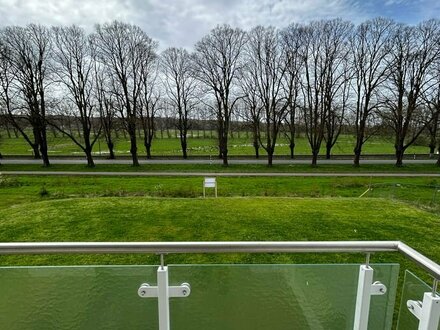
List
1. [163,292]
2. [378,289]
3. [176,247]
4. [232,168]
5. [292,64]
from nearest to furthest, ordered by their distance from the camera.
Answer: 1. [176,247]
2. [163,292]
3. [378,289]
4. [232,168]
5. [292,64]

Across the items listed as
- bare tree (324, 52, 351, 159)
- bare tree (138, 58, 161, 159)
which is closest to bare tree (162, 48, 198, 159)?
bare tree (138, 58, 161, 159)

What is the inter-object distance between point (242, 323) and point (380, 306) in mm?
908

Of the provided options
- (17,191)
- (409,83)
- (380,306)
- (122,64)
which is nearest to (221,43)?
(122,64)

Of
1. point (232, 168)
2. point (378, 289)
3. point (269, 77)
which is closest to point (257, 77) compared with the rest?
point (269, 77)

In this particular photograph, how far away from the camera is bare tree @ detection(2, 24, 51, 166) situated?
89.9 ft

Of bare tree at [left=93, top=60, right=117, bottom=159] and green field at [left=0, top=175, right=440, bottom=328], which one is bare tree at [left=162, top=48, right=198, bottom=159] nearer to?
bare tree at [left=93, top=60, right=117, bottom=159]

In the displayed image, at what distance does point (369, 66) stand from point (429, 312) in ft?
104

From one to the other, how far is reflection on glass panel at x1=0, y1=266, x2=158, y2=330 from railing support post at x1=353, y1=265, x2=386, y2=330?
1285 millimetres

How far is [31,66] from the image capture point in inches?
1104

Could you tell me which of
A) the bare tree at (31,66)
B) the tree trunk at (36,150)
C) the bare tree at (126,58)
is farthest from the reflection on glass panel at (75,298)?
the tree trunk at (36,150)

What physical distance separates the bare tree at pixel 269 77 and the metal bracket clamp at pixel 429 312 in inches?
1091

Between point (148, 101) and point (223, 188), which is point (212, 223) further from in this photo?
point (148, 101)

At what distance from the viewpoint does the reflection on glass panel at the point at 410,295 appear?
5.51 ft

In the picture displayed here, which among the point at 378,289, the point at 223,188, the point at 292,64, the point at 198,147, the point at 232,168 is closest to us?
the point at 378,289
